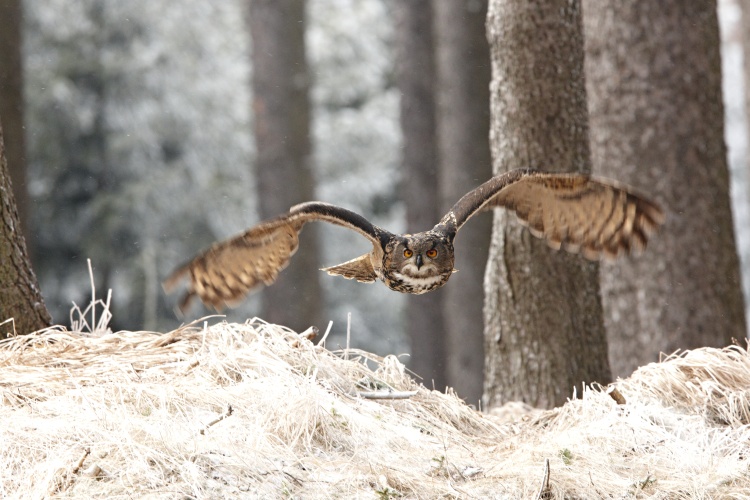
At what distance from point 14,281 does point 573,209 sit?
2.98 m

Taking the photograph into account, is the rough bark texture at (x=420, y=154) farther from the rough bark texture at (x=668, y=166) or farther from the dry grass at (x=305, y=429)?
the dry grass at (x=305, y=429)

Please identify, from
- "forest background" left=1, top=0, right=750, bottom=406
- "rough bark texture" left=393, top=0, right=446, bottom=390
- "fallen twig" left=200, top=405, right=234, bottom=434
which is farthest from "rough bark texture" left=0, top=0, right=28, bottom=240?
"fallen twig" left=200, top=405, right=234, bottom=434

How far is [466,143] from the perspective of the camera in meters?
9.84

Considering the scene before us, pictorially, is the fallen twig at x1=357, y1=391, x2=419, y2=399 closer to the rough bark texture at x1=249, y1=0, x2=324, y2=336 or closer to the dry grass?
the dry grass

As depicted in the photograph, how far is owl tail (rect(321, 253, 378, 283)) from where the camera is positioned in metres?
5.16

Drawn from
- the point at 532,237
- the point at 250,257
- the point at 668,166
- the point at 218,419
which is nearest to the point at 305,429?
the point at 218,419

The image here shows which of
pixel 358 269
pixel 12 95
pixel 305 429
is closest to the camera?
pixel 305 429

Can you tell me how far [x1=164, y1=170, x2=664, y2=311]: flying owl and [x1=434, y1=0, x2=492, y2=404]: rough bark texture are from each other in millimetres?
4517

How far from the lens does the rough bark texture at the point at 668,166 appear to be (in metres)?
7.18

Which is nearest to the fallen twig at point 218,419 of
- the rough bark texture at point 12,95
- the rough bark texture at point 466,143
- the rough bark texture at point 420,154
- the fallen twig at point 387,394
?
the fallen twig at point 387,394

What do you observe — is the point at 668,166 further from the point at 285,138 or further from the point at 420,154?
the point at 285,138

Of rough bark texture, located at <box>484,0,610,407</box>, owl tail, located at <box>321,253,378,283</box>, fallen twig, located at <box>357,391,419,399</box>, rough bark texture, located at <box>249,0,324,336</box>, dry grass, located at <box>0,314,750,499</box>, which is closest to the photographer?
dry grass, located at <box>0,314,750,499</box>

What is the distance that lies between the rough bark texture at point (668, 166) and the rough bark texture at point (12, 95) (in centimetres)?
517

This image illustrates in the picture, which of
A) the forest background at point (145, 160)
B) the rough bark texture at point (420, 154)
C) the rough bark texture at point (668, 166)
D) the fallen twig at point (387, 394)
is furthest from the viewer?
the forest background at point (145, 160)
